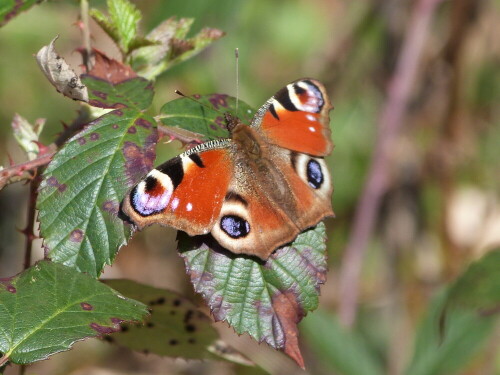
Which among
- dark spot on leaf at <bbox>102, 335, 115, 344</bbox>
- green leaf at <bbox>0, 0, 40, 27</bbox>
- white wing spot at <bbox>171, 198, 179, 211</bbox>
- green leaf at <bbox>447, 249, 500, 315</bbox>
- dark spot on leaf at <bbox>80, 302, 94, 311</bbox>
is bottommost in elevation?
green leaf at <bbox>447, 249, 500, 315</bbox>

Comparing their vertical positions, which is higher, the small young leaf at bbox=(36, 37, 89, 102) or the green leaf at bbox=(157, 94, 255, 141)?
the small young leaf at bbox=(36, 37, 89, 102)

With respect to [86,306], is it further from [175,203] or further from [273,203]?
[273,203]

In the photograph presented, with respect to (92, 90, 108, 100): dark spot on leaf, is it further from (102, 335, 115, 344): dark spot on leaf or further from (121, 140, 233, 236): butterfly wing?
(102, 335, 115, 344): dark spot on leaf

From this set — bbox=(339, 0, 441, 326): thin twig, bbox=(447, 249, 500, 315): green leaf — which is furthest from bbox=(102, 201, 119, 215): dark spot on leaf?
bbox=(339, 0, 441, 326): thin twig

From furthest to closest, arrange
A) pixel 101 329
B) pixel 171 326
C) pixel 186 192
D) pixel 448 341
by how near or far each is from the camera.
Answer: pixel 448 341 → pixel 171 326 → pixel 186 192 → pixel 101 329

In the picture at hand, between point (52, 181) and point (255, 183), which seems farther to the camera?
point (255, 183)

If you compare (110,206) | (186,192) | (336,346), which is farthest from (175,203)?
(336,346)

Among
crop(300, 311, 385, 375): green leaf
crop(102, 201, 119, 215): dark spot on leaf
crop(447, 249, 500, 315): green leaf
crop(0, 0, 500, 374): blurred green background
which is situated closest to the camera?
crop(102, 201, 119, 215): dark spot on leaf
